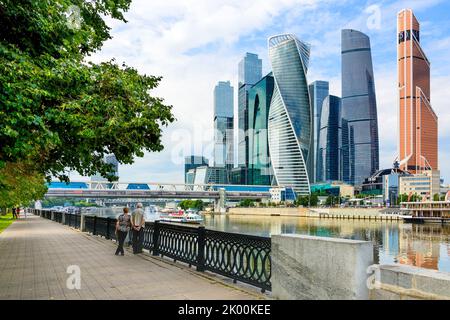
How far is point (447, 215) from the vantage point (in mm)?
97688

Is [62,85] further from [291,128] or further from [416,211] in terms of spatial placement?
[291,128]

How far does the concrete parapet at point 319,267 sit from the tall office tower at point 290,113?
163 metres

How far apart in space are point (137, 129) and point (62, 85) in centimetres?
241

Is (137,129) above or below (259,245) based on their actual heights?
above

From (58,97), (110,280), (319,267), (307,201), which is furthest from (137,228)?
(307,201)

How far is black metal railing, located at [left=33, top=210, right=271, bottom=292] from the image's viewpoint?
28.8 ft

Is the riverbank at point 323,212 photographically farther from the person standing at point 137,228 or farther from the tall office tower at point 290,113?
the person standing at point 137,228

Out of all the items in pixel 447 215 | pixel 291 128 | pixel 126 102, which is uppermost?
pixel 291 128

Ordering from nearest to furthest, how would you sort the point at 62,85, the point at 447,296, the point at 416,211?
the point at 447,296
the point at 62,85
the point at 416,211

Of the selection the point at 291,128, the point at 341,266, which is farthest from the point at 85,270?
the point at 291,128

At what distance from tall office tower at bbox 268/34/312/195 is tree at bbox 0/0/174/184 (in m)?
161

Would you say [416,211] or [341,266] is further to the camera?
[416,211]
